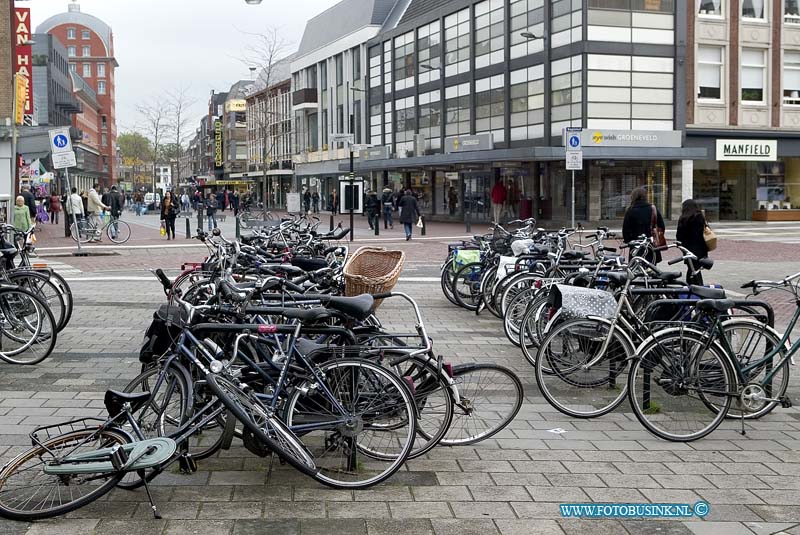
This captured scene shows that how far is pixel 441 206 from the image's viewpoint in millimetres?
48500

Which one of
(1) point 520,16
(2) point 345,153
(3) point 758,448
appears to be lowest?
(3) point 758,448

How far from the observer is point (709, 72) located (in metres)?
38.8

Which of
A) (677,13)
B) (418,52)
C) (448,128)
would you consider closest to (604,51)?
(677,13)

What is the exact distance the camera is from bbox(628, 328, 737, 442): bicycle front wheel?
19.7 ft

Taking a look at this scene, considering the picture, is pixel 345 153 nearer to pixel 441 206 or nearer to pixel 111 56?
pixel 441 206

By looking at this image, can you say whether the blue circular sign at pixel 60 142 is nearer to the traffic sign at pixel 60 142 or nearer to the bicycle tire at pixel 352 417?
the traffic sign at pixel 60 142

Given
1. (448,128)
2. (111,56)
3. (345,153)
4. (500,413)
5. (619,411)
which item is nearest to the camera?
(500,413)

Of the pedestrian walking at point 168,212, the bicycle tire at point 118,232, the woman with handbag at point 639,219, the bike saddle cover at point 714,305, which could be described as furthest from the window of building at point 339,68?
the bike saddle cover at point 714,305

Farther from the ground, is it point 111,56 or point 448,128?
point 111,56

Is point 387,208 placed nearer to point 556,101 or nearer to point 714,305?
point 556,101

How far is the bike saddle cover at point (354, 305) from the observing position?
528cm

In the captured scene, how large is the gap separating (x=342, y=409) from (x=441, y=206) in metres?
43.7

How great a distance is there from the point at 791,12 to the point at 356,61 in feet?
95.0

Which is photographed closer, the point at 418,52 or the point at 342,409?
the point at 342,409
